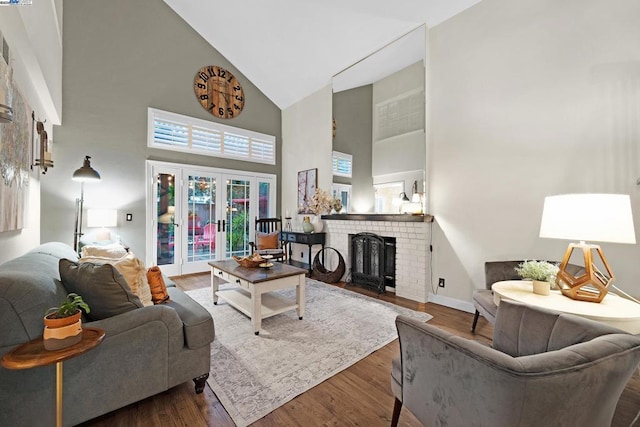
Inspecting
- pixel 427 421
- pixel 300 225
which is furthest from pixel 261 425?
pixel 300 225

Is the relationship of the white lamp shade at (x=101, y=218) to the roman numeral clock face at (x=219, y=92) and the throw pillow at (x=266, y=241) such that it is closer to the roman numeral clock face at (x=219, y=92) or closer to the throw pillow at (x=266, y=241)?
the throw pillow at (x=266, y=241)

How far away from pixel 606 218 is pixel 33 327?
301cm

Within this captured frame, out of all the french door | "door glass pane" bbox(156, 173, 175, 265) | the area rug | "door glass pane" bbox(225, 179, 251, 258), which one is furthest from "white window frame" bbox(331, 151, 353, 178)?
"door glass pane" bbox(156, 173, 175, 265)

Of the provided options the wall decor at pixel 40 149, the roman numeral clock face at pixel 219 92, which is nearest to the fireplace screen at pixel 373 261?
the roman numeral clock face at pixel 219 92

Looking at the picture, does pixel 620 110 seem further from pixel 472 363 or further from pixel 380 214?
pixel 472 363

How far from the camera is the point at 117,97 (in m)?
4.34

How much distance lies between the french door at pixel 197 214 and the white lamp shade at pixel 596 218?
5111 millimetres

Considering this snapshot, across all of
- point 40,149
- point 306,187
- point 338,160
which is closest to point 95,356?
point 40,149

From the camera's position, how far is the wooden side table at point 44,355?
102cm

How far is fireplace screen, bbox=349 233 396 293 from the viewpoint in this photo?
402cm

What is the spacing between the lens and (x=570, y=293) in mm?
1696

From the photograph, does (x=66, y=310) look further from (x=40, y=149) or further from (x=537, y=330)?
(x=40, y=149)

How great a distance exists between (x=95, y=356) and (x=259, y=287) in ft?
4.38

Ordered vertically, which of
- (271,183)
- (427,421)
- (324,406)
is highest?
(271,183)
